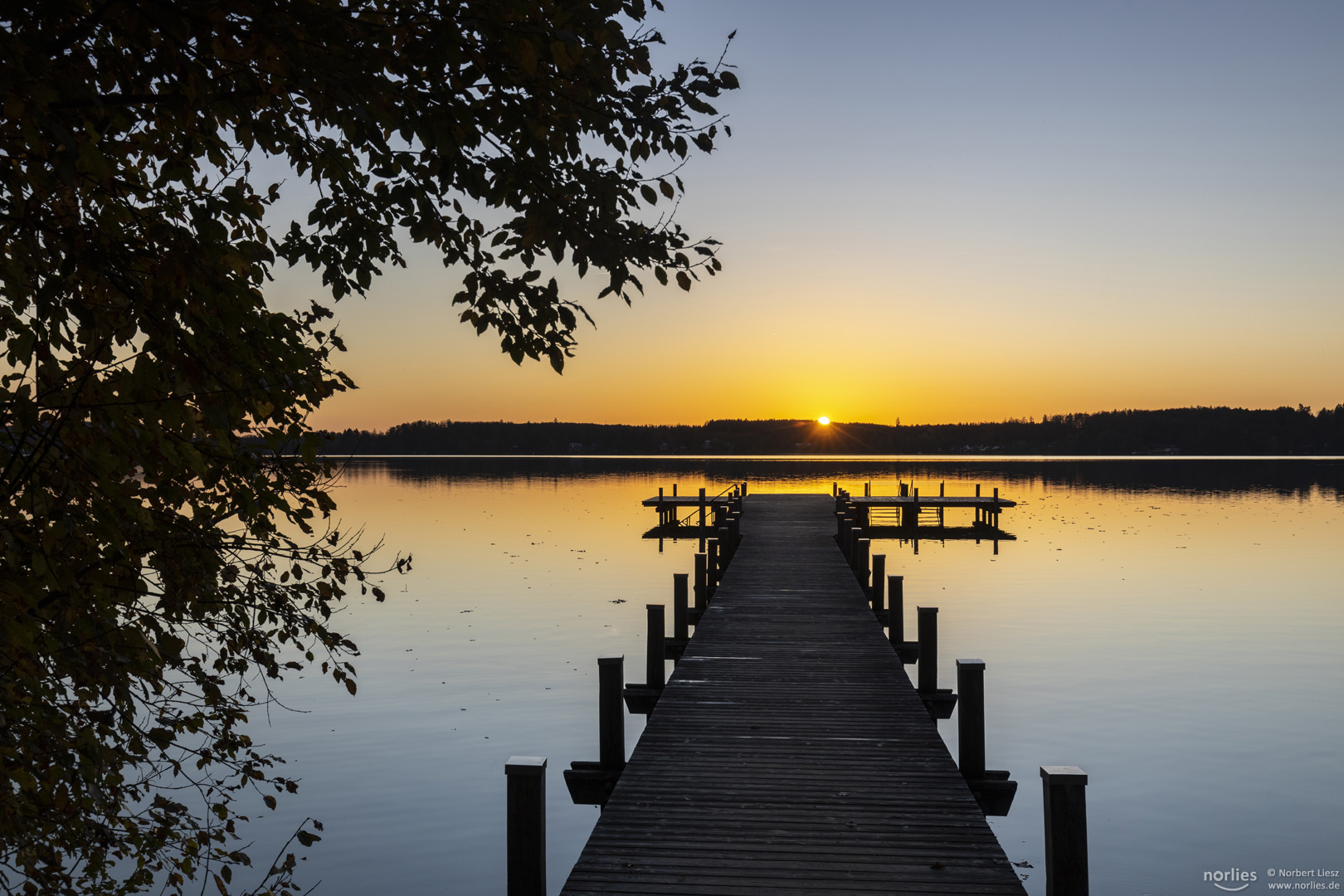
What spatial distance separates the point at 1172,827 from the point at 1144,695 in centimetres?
628

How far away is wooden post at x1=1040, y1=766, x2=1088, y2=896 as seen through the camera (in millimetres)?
5766

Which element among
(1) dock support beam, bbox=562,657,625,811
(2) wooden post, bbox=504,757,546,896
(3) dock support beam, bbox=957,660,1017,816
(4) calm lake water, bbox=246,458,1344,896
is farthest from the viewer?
(4) calm lake water, bbox=246,458,1344,896

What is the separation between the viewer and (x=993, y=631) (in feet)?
78.3

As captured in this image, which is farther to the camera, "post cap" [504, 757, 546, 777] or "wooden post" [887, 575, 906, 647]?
"wooden post" [887, 575, 906, 647]

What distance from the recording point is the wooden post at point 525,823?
5.85m

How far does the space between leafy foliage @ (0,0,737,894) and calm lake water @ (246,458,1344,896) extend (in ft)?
26.3

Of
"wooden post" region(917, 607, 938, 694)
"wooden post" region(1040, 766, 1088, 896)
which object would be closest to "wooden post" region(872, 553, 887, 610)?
"wooden post" region(917, 607, 938, 694)

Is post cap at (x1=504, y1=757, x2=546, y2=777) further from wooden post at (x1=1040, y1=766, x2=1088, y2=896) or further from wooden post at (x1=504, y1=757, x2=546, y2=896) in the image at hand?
wooden post at (x1=1040, y1=766, x2=1088, y2=896)

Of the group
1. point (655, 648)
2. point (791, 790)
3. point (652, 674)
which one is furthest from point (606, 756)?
point (652, 674)

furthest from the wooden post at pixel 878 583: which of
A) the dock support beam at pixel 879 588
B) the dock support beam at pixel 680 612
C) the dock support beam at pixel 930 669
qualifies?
the dock support beam at pixel 930 669

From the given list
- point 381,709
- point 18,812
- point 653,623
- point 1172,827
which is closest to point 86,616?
point 18,812

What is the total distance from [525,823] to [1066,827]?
3328 mm

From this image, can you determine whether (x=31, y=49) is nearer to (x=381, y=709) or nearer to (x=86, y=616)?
(x=86, y=616)

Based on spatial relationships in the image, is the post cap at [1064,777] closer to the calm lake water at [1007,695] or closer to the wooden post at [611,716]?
the wooden post at [611,716]
